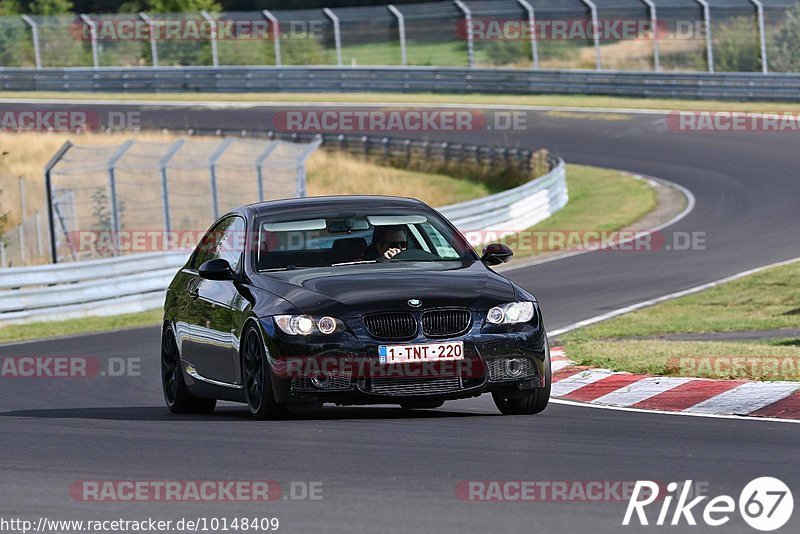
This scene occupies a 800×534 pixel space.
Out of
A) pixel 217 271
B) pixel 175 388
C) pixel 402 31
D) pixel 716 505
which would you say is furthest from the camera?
pixel 402 31

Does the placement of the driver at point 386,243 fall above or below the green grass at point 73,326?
above

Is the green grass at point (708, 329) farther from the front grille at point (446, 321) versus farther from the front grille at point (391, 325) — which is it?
the front grille at point (391, 325)

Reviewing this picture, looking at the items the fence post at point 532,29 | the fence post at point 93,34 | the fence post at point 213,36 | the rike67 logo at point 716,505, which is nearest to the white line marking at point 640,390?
the rike67 logo at point 716,505

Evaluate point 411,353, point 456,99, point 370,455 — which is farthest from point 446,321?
point 456,99

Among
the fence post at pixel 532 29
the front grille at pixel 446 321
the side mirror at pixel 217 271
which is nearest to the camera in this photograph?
the front grille at pixel 446 321

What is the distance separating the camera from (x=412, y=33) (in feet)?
164

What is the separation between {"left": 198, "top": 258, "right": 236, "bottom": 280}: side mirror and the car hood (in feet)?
0.76

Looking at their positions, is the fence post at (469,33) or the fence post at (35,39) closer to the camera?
the fence post at (469,33)

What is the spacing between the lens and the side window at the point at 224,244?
10.4 meters

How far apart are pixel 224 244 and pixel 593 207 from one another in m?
20.1

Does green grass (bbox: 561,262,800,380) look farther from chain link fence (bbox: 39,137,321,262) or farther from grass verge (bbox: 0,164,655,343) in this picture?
chain link fence (bbox: 39,137,321,262)

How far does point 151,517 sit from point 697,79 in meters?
37.5

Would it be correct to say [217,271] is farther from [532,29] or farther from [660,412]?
[532,29]

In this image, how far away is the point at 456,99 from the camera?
47.3 m
